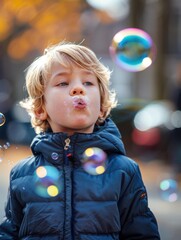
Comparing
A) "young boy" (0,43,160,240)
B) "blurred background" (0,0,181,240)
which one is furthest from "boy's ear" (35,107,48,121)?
"blurred background" (0,0,181,240)

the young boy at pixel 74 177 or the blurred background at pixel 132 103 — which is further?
the blurred background at pixel 132 103

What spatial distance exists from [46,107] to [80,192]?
1.36 feet

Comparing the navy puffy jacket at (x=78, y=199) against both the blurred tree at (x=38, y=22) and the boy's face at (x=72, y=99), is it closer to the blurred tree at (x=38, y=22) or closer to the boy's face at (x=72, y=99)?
the boy's face at (x=72, y=99)

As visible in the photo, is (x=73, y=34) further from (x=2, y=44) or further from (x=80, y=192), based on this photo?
(x=80, y=192)

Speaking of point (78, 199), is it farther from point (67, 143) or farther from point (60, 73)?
point (60, 73)

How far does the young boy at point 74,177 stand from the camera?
2.59m

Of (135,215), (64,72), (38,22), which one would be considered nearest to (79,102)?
(64,72)

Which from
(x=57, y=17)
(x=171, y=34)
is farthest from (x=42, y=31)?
(x=171, y=34)

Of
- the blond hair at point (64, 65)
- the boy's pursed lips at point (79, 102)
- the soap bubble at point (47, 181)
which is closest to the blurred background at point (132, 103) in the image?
the blond hair at point (64, 65)

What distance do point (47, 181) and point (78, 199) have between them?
0.50 ft

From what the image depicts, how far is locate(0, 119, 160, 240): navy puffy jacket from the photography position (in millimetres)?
2578

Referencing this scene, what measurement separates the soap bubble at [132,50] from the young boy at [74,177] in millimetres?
1249

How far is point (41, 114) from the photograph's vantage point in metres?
2.87

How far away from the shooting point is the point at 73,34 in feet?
54.2
